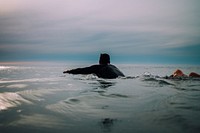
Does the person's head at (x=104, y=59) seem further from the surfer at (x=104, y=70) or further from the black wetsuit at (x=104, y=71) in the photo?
the black wetsuit at (x=104, y=71)

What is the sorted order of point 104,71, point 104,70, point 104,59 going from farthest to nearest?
point 104,59
point 104,70
point 104,71

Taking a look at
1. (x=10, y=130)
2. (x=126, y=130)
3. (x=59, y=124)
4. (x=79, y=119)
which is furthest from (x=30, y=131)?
(x=126, y=130)

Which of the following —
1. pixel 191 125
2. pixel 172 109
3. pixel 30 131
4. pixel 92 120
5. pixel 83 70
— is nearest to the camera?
pixel 30 131

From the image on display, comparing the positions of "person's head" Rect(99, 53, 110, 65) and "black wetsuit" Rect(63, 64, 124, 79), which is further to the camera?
"person's head" Rect(99, 53, 110, 65)

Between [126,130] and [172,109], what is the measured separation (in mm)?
2938

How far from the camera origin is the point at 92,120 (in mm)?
5387

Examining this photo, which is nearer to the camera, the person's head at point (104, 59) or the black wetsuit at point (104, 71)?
the black wetsuit at point (104, 71)

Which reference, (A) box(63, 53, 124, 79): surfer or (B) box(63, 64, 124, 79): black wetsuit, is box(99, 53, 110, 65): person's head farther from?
(B) box(63, 64, 124, 79): black wetsuit

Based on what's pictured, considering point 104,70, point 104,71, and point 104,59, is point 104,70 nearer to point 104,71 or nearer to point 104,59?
point 104,71

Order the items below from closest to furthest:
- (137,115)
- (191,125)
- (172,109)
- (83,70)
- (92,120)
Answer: (191,125)
(92,120)
(137,115)
(172,109)
(83,70)

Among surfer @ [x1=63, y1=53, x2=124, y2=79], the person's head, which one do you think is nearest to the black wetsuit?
surfer @ [x1=63, y1=53, x2=124, y2=79]

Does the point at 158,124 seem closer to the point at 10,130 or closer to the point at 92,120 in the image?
the point at 92,120

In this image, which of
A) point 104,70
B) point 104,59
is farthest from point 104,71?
point 104,59

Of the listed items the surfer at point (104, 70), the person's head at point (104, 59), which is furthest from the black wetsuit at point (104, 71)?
the person's head at point (104, 59)
